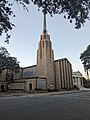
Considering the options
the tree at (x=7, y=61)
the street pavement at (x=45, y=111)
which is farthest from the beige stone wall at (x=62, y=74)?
the street pavement at (x=45, y=111)

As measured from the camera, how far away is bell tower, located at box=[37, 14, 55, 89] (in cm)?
6356

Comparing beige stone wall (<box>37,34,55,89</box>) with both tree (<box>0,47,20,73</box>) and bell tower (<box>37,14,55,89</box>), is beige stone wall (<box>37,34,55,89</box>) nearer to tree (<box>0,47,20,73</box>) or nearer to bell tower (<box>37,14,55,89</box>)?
bell tower (<box>37,14,55,89</box>)

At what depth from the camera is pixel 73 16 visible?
920 cm

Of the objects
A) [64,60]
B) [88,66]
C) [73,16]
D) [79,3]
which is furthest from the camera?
[88,66]

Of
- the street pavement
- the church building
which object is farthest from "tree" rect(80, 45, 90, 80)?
the street pavement

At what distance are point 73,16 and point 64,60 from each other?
5834 cm

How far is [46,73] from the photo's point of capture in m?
63.3

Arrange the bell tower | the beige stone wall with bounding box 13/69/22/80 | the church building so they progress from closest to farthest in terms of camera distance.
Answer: the church building < the bell tower < the beige stone wall with bounding box 13/69/22/80

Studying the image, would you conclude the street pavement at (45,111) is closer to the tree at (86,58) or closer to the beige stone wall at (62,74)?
the beige stone wall at (62,74)

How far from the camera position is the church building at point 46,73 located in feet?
202

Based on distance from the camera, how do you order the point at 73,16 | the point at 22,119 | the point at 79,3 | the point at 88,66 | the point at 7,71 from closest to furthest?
the point at 79,3 < the point at 73,16 < the point at 22,119 < the point at 7,71 < the point at 88,66

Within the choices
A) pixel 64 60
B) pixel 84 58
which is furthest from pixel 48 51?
pixel 84 58

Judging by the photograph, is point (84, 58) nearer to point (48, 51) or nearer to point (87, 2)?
point (48, 51)

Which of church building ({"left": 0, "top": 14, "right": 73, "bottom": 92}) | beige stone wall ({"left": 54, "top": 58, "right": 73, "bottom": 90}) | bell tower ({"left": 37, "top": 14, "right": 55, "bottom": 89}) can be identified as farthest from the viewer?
beige stone wall ({"left": 54, "top": 58, "right": 73, "bottom": 90})
